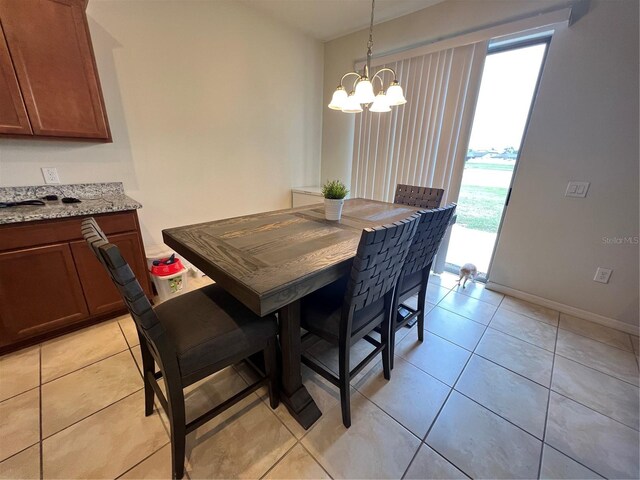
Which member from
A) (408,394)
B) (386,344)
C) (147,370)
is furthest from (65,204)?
(408,394)

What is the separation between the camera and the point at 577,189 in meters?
2.06

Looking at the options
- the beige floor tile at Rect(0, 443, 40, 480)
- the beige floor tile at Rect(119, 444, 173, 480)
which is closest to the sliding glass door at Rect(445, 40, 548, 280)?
the beige floor tile at Rect(119, 444, 173, 480)

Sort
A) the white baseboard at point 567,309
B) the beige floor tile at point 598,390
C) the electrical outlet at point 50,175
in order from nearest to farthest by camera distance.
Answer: the beige floor tile at point 598,390 → the electrical outlet at point 50,175 → the white baseboard at point 567,309

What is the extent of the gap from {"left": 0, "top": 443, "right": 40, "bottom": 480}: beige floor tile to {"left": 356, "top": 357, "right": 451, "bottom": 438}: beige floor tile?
1516mm

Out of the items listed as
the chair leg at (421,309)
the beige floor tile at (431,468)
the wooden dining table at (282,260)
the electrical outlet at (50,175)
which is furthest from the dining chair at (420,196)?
the electrical outlet at (50,175)

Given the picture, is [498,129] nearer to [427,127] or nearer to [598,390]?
[427,127]

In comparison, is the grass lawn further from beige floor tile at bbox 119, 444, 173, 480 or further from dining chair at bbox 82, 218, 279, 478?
beige floor tile at bbox 119, 444, 173, 480

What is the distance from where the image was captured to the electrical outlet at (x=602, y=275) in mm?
2059

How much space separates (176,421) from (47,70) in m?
2.17

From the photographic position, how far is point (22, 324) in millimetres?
1637

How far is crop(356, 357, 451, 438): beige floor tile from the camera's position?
1341 mm

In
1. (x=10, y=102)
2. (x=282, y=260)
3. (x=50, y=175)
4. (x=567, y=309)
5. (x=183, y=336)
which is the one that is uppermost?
(x=10, y=102)

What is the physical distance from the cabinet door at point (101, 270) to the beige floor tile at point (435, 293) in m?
2.52

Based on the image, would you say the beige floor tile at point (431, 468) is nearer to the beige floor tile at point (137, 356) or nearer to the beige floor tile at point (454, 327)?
the beige floor tile at point (454, 327)
